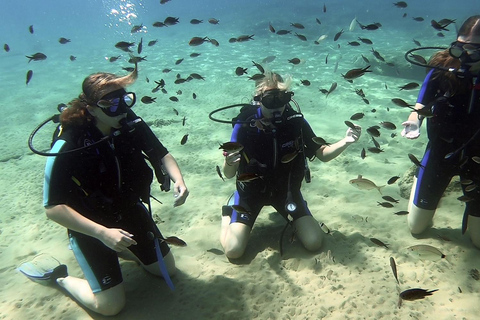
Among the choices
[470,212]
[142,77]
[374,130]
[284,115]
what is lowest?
[142,77]

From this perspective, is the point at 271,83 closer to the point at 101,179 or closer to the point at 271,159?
the point at 271,159

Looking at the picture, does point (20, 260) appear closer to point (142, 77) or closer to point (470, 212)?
point (470, 212)

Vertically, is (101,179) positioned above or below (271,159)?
above

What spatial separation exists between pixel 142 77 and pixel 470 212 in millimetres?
17560

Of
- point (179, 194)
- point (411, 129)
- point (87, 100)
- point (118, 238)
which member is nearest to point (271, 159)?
point (179, 194)

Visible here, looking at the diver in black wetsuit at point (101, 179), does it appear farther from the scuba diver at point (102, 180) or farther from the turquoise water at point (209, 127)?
the turquoise water at point (209, 127)

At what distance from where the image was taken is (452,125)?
3676mm

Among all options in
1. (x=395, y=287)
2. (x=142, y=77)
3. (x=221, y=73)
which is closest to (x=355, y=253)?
(x=395, y=287)

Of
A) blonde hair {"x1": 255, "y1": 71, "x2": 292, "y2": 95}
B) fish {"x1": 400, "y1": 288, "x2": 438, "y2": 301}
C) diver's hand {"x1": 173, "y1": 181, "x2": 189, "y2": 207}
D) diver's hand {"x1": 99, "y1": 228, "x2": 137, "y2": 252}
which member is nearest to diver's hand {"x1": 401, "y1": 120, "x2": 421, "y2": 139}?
blonde hair {"x1": 255, "y1": 71, "x2": 292, "y2": 95}

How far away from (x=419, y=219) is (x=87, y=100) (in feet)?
14.5

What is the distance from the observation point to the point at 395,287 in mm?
3268

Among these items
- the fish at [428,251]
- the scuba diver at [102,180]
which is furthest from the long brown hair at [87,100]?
the fish at [428,251]

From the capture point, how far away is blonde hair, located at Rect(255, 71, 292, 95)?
3.84m

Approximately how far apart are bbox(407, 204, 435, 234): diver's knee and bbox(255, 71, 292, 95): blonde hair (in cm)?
245
